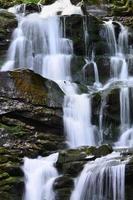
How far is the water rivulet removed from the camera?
483 inches

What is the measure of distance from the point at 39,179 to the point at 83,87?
5.77 m

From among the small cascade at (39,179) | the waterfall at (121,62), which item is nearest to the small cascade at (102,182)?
the small cascade at (39,179)

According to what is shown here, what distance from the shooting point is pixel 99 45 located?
68.7 ft

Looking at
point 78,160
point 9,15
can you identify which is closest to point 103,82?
point 9,15

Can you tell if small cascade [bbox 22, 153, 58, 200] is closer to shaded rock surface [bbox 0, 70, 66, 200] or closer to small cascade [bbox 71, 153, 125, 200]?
shaded rock surface [bbox 0, 70, 66, 200]

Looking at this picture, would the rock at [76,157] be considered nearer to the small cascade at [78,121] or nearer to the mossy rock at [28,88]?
the small cascade at [78,121]

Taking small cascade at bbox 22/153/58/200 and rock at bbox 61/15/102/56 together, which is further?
rock at bbox 61/15/102/56

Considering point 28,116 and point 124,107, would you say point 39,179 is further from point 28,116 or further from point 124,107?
point 124,107

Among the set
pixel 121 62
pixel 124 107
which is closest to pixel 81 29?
pixel 121 62

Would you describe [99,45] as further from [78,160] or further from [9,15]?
[78,160]

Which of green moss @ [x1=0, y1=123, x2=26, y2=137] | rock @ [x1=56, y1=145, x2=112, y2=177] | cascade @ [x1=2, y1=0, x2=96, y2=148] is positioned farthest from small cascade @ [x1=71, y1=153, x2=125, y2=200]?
cascade @ [x1=2, y1=0, x2=96, y2=148]

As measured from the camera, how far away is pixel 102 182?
12039 mm

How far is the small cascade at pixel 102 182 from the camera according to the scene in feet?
39.3

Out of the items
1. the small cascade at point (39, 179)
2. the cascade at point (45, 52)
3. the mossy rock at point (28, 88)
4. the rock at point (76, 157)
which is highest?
the cascade at point (45, 52)
